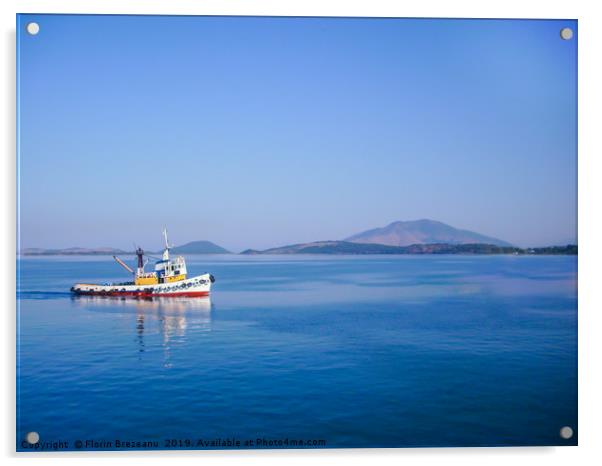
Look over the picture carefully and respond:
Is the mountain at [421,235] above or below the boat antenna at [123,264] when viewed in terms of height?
above

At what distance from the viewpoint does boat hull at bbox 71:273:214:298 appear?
4070 millimetres

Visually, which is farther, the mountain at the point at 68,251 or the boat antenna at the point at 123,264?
the boat antenna at the point at 123,264

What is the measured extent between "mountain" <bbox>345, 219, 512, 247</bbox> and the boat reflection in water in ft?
4.42

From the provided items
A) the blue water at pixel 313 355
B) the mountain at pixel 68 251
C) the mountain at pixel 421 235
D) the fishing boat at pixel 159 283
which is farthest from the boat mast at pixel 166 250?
the mountain at pixel 421 235

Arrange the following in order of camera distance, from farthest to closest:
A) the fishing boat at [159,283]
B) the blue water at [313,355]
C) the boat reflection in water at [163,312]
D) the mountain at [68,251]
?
the fishing boat at [159,283] → the boat reflection in water at [163,312] → the mountain at [68,251] → the blue water at [313,355]

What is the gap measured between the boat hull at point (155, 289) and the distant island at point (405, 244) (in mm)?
258

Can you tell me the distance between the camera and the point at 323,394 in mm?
3562

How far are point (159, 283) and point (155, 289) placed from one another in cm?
7

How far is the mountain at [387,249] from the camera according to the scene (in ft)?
13.0

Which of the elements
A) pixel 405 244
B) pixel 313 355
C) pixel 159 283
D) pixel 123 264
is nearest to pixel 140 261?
pixel 123 264

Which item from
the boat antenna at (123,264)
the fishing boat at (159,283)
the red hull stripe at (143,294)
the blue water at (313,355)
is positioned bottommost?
the blue water at (313,355)

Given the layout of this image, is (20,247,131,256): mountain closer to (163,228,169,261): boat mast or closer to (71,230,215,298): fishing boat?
(71,230,215,298): fishing boat

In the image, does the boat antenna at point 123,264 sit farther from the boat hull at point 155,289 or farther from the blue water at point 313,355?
the boat hull at point 155,289
